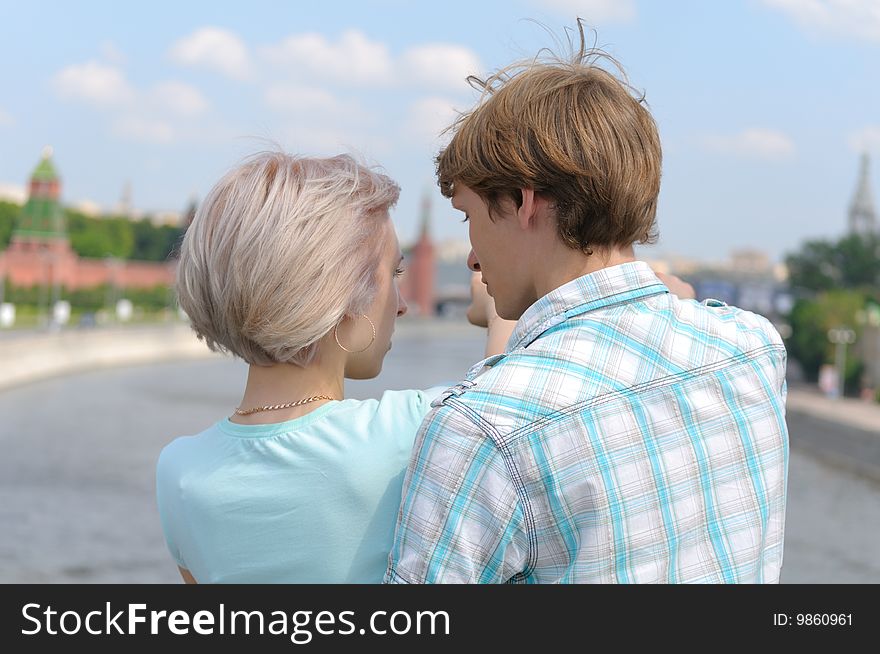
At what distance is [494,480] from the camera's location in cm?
83

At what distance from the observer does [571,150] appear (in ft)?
2.92

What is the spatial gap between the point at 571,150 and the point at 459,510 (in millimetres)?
268

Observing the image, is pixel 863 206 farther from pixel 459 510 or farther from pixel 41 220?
pixel 459 510

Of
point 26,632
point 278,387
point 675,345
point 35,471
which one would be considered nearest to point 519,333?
point 675,345

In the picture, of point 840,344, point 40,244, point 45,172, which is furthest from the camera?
point 45,172

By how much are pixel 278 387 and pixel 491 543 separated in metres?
0.27

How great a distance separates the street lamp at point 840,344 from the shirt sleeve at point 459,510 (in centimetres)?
2805

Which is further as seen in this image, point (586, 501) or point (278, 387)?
point (278, 387)

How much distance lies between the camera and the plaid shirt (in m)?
0.83

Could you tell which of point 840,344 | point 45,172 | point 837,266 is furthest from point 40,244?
point 837,266

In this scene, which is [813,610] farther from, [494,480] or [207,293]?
[207,293]

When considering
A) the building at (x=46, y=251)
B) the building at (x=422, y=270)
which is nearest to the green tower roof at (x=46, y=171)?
the building at (x=46, y=251)

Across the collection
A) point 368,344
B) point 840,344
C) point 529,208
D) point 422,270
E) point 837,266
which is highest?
point 529,208

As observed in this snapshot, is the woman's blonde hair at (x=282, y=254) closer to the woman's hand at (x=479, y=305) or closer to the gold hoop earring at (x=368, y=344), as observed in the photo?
the gold hoop earring at (x=368, y=344)
